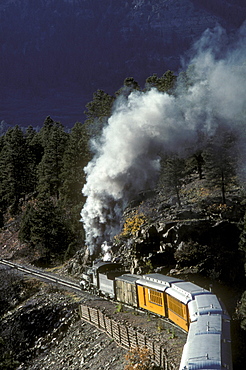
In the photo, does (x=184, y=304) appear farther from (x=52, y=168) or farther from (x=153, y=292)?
(x=52, y=168)

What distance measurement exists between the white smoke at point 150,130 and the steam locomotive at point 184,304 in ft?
34.7

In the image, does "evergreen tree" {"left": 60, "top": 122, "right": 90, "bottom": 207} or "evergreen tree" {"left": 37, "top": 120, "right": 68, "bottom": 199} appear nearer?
"evergreen tree" {"left": 60, "top": 122, "right": 90, "bottom": 207}

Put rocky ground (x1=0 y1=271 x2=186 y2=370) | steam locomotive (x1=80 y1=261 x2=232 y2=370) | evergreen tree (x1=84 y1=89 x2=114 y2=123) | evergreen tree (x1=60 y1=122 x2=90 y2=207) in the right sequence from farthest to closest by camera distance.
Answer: evergreen tree (x1=84 y1=89 x2=114 y2=123) < evergreen tree (x1=60 y1=122 x2=90 y2=207) < rocky ground (x1=0 y1=271 x2=186 y2=370) < steam locomotive (x1=80 y1=261 x2=232 y2=370)

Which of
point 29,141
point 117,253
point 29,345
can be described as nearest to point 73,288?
point 117,253

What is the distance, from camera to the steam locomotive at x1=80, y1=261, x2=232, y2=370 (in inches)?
606

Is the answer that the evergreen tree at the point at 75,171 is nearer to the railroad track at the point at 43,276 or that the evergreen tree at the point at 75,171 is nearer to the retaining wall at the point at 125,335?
the railroad track at the point at 43,276

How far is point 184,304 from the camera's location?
71.0ft

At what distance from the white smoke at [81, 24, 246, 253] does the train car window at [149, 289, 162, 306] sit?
56.0 feet

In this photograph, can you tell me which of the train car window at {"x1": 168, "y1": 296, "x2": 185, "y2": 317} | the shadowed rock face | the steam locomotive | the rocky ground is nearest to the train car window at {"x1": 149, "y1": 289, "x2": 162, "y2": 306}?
the steam locomotive

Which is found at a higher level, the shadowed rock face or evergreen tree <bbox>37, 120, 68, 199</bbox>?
evergreen tree <bbox>37, 120, 68, 199</bbox>

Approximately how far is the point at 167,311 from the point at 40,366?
29.1ft

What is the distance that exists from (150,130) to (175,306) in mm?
30653

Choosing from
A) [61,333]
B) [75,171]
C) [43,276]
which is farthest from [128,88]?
[61,333]

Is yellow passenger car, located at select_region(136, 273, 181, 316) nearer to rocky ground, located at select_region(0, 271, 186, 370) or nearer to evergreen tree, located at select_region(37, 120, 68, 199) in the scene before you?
rocky ground, located at select_region(0, 271, 186, 370)
